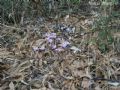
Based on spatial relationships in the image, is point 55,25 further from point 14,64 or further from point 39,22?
point 14,64

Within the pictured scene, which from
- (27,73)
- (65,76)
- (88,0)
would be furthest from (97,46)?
(88,0)

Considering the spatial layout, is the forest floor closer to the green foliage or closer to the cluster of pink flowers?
the cluster of pink flowers

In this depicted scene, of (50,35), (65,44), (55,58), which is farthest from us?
(50,35)

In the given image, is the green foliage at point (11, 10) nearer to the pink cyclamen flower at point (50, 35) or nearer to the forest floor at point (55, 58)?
the forest floor at point (55, 58)

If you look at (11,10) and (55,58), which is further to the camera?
(11,10)

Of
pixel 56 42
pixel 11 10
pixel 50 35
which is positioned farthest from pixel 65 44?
pixel 11 10

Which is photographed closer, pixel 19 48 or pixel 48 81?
pixel 48 81

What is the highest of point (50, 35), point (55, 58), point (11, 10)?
point (11, 10)

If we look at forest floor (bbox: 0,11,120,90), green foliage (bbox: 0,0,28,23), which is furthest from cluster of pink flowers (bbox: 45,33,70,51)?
green foliage (bbox: 0,0,28,23)

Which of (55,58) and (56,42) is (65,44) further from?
(55,58)
